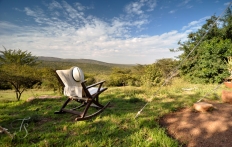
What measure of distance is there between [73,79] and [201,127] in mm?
3114

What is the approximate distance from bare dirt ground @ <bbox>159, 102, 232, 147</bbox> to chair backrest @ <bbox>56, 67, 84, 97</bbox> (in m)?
2.22

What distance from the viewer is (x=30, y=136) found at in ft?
8.01

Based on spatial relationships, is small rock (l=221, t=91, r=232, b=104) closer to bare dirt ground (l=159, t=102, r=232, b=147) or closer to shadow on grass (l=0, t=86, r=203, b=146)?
bare dirt ground (l=159, t=102, r=232, b=147)

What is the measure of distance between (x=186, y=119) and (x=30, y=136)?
3.25 metres

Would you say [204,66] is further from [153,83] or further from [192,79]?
[153,83]

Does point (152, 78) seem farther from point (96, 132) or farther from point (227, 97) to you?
point (96, 132)

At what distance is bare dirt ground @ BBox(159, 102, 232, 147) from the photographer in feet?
7.06

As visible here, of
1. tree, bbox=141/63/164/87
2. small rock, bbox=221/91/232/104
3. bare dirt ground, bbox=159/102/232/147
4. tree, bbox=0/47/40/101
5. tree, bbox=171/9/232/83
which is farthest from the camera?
tree, bbox=171/9/232/83

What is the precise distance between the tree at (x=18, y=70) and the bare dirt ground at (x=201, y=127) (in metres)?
6.11

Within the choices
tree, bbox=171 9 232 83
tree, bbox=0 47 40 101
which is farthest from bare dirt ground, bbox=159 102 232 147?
tree, bbox=0 47 40 101

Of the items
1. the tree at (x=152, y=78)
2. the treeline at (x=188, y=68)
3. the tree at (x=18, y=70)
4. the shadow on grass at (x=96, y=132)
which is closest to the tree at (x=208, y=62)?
the treeline at (x=188, y=68)

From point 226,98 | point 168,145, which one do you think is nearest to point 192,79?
point 226,98

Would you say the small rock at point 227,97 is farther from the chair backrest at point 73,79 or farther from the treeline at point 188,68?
the chair backrest at point 73,79

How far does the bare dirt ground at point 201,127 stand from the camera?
2150 mm
